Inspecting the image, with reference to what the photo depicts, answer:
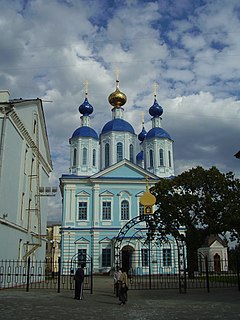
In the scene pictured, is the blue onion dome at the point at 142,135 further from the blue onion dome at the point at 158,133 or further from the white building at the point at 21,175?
the white building at the point at 21,175

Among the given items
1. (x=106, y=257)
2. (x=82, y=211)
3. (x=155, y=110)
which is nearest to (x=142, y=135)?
(x=155, y=110)

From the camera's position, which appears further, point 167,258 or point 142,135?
point 142,135

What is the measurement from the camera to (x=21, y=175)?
21.1 meters

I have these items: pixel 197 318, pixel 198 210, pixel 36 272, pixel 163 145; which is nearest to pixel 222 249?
pixel 163 145

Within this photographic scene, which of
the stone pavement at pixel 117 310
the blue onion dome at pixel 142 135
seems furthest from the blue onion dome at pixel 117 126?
the stone pavement at pixel 117 310

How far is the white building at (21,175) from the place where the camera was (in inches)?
718

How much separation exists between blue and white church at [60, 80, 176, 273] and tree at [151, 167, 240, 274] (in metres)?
4.85

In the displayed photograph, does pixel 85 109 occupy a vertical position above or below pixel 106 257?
above

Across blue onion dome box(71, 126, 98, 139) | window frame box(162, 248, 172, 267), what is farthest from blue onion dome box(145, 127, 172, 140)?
window frame box(162, 248, 172, 267)

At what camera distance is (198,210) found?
97.6 ft

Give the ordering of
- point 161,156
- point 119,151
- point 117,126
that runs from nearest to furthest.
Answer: point 119,151
point 117,126
point 161,156

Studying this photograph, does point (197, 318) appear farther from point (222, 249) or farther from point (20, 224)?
point (222, 249)

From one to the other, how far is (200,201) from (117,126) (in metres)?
17.6

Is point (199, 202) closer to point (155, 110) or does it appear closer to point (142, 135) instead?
point (155, 110)
